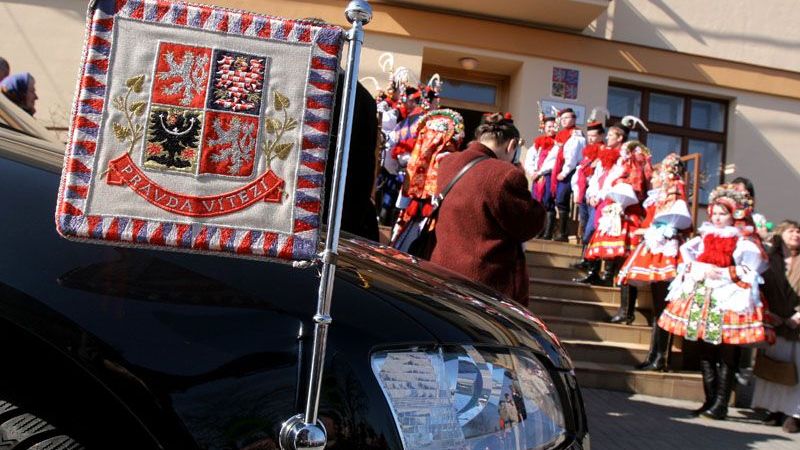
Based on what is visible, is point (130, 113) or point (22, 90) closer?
point (130, 113)

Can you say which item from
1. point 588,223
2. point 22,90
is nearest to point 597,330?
point 588,223

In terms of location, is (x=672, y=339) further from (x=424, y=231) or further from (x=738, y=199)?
(x=424, y=231)

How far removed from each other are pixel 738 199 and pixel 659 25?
6951mm

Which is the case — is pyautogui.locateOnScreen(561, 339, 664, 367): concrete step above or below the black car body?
below

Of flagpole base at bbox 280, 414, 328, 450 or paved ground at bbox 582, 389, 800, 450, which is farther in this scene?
paved ground at bbox 582, 389, 800, 450

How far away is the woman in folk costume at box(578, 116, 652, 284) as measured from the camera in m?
7.48

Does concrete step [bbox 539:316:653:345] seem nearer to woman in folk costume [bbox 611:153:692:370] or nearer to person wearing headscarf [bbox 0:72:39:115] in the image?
woman in folk costume [bbox 611:153:692:370]

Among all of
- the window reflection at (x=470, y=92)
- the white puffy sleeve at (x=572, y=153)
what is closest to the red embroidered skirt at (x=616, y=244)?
the white puffy sleeve at (x=572, y=153)

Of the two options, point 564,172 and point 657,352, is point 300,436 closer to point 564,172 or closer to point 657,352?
point 657,352

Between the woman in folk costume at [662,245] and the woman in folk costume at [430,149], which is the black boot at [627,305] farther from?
the woman in folk costume at [430,149]

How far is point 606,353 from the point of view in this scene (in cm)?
694

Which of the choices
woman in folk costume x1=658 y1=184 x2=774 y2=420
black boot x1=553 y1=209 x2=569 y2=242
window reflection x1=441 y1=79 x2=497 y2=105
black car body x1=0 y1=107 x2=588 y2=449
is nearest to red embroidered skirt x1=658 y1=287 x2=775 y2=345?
woman in folk costume x1=658 y1=184 x2=774 y2=420

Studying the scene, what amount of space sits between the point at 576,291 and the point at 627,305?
2.06 feet

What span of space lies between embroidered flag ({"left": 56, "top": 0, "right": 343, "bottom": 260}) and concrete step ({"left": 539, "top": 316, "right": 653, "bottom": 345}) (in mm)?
5793
